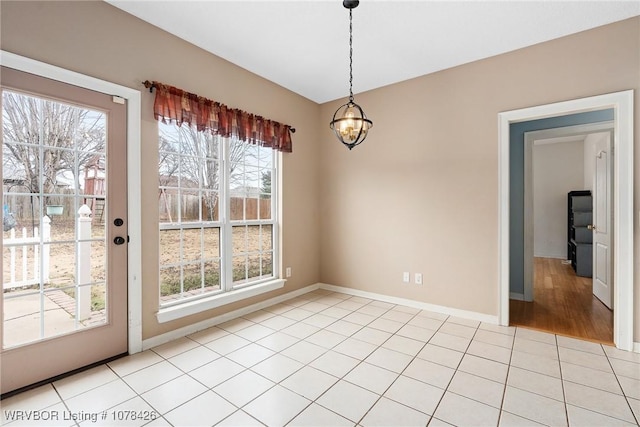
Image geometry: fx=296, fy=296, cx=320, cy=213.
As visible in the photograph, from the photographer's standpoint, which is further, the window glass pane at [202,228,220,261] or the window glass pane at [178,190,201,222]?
the window glass pane at [202,228,220,261]

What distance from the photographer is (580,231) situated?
583 centimetres

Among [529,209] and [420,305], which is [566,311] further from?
[420,305]

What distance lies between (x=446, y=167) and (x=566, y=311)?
2.30 meters

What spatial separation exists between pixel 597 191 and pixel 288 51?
4.49m

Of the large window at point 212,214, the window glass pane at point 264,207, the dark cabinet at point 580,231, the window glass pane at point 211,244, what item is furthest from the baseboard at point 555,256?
the window glass pane at point 211,244

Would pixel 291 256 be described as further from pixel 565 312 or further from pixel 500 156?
pixel 565 312

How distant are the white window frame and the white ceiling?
3.57ft

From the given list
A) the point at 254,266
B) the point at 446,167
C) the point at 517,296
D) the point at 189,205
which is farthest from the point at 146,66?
the point at 517,296

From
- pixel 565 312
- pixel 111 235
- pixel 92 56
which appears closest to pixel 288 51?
pixel 92 56

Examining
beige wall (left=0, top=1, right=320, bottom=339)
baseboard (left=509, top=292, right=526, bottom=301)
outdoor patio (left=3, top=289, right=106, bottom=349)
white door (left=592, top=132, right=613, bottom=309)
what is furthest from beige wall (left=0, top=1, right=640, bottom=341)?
baseboard (left=509, top=292, right=526, bottom=301)

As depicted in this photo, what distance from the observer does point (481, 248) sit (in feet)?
10.9

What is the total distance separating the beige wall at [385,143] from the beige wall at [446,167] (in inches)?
0.5

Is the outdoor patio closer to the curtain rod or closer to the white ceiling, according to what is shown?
the curtain rod

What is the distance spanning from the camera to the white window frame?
117 inches
